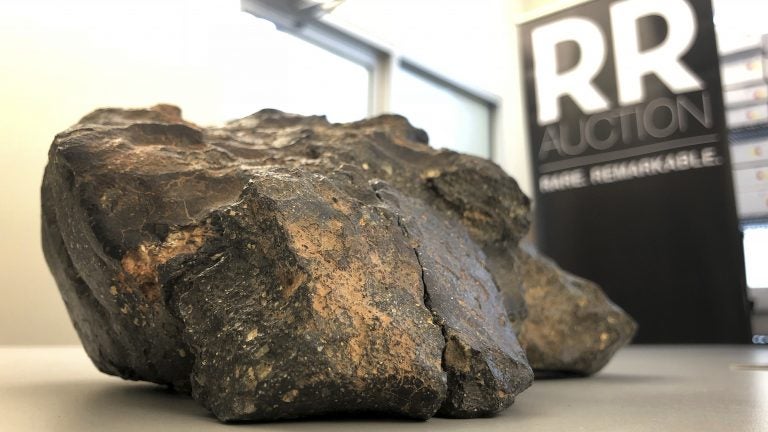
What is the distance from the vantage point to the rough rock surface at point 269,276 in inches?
36.5

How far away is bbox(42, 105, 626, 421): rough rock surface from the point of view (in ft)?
3.04

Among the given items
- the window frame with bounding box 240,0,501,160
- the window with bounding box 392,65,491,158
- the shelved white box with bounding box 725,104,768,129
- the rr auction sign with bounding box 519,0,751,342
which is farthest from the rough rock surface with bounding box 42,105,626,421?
the window with bounding box 392,65,491,158

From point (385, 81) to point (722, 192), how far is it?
85.4 inches

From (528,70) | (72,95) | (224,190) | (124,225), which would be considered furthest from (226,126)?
(528,70)

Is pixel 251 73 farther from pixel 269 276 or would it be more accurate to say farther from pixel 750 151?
pixel 750 151

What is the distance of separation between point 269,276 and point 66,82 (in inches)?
82.8

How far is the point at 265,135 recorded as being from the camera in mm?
1537

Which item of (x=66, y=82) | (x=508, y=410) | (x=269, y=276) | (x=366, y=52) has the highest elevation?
(x=366, y=52)

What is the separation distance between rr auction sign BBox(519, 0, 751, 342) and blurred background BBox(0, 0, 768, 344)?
0.59 ft

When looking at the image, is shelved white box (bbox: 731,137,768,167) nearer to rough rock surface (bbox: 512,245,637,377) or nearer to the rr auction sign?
the rr auction sign

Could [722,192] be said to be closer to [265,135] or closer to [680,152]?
[680,152]

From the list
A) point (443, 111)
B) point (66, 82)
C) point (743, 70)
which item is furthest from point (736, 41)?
point (66, 82)

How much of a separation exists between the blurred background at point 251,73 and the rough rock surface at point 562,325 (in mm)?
1843

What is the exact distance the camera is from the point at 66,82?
2.61 metres
